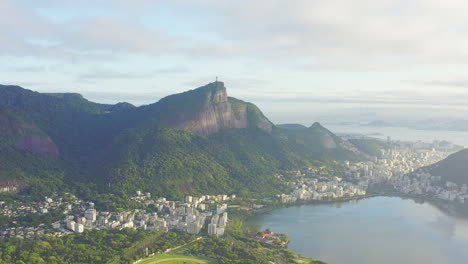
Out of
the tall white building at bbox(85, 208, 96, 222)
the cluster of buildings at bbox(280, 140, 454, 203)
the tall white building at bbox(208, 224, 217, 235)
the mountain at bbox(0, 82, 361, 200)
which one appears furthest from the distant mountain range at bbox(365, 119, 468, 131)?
the tall white building at bbox(85, 208, 96, 222)

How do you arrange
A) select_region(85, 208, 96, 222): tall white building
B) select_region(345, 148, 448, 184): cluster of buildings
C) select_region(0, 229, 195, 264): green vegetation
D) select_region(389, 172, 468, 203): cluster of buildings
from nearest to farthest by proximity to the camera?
select_region(0, 229, 195, 264): green vegetation → select_region(85, 208, 96, 222): tall white building → select_region(389, 172, 468, 203): cluster of buildings → select_region(345, 148, 448, 184): cluster of buildings

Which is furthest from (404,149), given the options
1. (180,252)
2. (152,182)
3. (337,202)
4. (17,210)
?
(17,210)

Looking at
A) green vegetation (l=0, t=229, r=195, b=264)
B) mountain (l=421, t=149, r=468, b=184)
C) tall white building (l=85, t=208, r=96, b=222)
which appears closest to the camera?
green vegetation (l=0, t=229, r=195, b=264)

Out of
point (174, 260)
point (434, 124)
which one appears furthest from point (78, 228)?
point (434, 124)

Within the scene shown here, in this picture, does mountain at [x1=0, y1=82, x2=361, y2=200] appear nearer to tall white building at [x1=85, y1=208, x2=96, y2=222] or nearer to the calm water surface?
tall white building at [x1=85, y1=208, x2=96, y2=222]

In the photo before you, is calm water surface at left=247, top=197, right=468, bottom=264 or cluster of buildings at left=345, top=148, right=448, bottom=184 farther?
cluster of buildings at left=345, top=148, right=448, bottom=184

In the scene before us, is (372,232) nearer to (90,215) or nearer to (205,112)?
(90,215)

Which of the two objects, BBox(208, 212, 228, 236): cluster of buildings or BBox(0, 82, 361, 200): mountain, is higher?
BBox(0, 82, 361, 200): mountain
